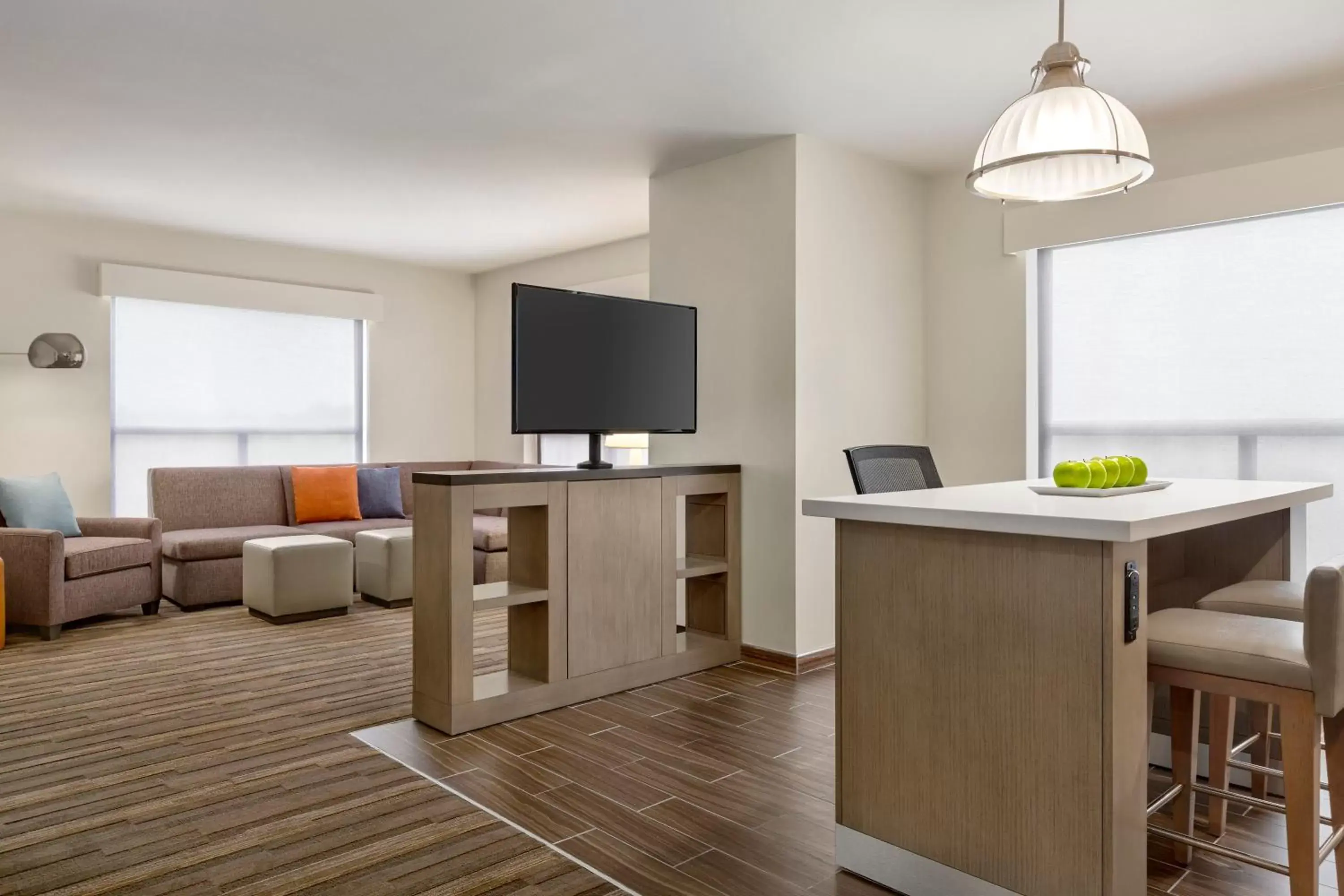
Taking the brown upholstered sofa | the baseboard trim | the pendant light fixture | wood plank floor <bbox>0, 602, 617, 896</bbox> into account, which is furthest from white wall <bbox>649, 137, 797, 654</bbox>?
the brown upholstered sofa

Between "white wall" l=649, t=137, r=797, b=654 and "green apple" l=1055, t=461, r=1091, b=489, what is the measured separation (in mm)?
1762

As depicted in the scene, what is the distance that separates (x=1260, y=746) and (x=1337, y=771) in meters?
0.77

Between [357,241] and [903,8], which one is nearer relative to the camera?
[903,8]

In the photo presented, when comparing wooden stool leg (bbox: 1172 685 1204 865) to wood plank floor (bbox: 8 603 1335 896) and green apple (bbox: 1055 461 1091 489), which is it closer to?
wood plank floor (bbox: 8 603 1335 896)

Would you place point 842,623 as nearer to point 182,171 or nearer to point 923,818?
point 923,818

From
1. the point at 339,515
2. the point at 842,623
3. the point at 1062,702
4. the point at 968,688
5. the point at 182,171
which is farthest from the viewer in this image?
the point at 339,515

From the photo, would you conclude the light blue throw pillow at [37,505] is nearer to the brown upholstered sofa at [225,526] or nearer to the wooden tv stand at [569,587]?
the brown upholstered sofa at [225,526]

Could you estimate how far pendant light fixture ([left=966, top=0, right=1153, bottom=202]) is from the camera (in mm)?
2205

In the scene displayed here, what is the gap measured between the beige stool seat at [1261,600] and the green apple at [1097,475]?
452 millimetres

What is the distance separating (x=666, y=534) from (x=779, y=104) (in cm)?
189

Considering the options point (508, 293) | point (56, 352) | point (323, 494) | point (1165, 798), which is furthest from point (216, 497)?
point (1165, 798)

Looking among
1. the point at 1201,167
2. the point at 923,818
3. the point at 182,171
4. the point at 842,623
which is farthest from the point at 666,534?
the point at 182,171

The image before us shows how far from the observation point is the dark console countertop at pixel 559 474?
3143 millimetres

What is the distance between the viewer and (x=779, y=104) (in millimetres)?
3723
